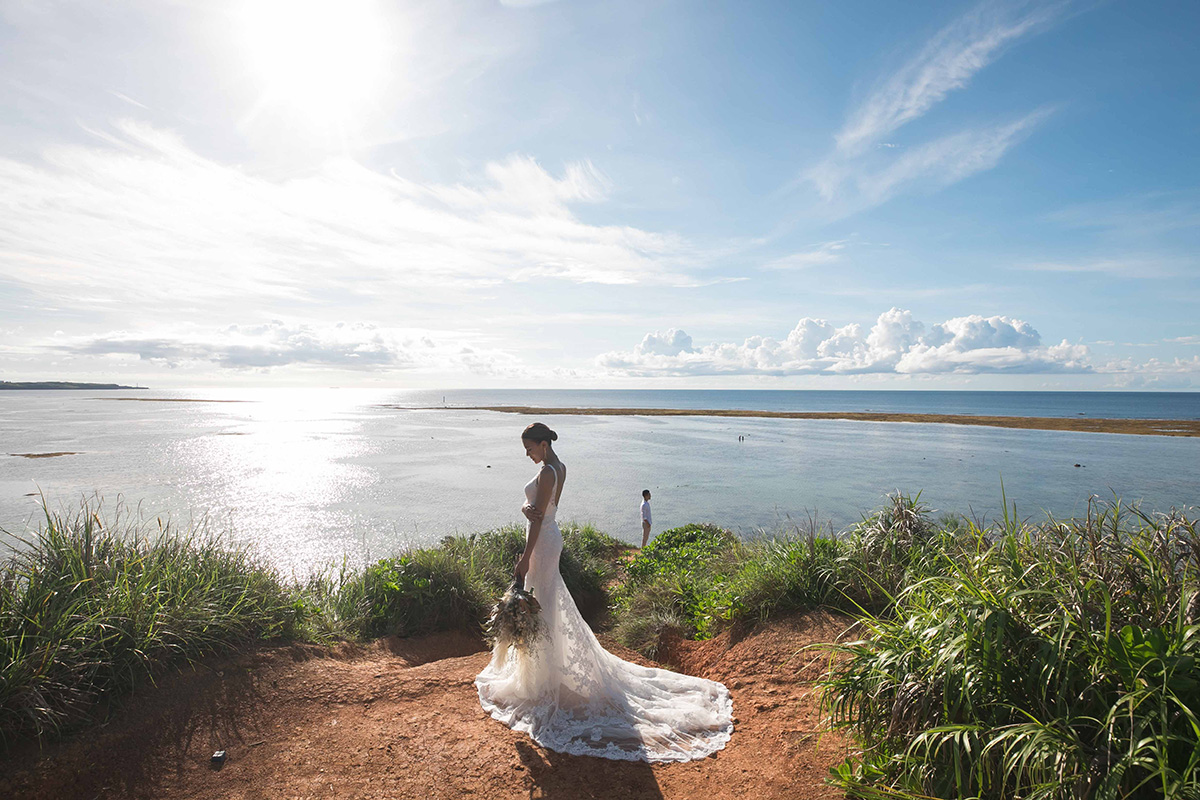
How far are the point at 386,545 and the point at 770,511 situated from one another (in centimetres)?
1366

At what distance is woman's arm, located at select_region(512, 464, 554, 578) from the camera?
465 cm

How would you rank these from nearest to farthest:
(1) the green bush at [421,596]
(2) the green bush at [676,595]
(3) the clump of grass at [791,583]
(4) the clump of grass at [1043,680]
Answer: (4) the clump of grass at [1043,680]
(3) the clump of grass at [791,583]
(2) the green bush at [676,595]
(1) the green bush at [421,596]

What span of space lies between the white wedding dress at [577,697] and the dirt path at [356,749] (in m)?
0.15

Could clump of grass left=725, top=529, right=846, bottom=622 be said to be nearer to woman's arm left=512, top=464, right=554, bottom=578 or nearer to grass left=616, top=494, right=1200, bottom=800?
grass left=616, top=494, right=1200, bottom=800

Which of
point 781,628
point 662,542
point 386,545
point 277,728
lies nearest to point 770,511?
point 662,542

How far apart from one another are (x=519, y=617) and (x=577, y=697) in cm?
89

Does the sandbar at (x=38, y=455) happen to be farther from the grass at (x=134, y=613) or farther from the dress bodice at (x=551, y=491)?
the dress bodice at (x=551, y=491)

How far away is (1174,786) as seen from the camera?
239cm

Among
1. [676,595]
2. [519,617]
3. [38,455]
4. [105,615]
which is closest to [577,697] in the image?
[519,617]

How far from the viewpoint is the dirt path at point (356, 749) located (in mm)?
3773

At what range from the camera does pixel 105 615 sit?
450 centimetres

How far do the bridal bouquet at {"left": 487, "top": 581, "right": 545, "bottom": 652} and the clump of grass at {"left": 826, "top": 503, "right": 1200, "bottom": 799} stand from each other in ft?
Answer: 7.58

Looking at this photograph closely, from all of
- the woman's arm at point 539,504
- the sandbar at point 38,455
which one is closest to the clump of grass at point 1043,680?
the woman's arm at point 539,504

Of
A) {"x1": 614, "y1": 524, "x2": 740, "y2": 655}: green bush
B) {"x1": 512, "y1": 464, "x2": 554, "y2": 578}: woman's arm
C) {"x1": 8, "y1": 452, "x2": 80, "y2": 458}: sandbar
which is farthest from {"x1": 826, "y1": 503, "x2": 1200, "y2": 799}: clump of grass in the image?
{"x1": 8, "y1": 452, "x2": 80, "y2": 458}: sandbar
